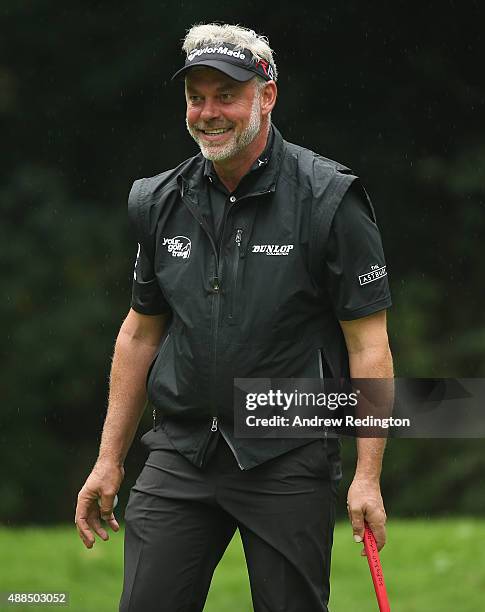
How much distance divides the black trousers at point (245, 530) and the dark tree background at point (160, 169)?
30.9ft

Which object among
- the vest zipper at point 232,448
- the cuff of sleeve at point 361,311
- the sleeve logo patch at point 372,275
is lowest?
the vest zipper at point 232,448

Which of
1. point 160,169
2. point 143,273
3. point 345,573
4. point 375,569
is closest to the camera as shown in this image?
point 375,569

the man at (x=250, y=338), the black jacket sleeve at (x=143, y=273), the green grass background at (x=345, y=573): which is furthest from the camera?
the green grass background at (x=345, y=573)

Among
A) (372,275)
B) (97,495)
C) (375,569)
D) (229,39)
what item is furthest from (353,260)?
(97,495)

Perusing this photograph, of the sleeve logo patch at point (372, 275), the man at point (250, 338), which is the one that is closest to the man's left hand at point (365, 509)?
the man at point (250, 338)

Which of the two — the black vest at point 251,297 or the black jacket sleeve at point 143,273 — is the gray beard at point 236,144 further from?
the black jacket sleeve at point 143,273

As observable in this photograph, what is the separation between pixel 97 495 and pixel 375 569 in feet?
3.24

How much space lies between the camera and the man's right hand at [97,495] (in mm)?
4367

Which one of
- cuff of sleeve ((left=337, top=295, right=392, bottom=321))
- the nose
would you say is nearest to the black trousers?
cuff of sleeve ((left=337, top=295, right=392, bottom=321))

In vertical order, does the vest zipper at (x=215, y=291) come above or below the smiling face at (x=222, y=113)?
below

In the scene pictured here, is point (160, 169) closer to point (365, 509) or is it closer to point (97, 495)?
point (97, 495)

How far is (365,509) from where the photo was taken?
399 centimetres

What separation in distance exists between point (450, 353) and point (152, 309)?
10290mm

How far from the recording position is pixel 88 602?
22.1 feet
